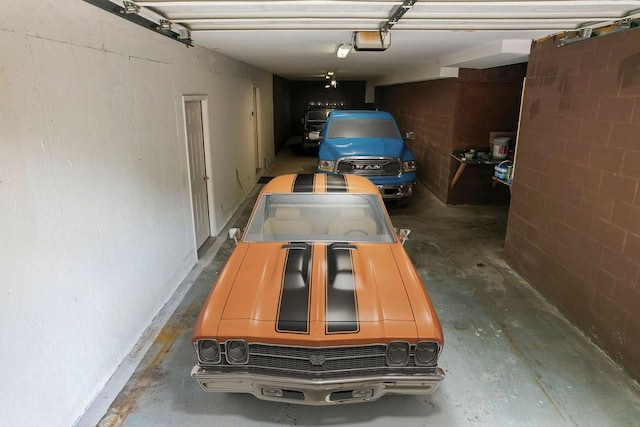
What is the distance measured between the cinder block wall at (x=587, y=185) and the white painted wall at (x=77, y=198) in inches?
173

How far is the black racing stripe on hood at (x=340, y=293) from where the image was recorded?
8.41 ft

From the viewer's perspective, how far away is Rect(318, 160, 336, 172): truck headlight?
7914mm

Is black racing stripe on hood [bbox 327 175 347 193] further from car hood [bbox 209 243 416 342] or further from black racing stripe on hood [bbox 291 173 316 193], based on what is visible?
car hood [bbox 209 243 416 342]

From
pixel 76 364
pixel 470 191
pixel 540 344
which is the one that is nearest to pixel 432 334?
pixel 540 344

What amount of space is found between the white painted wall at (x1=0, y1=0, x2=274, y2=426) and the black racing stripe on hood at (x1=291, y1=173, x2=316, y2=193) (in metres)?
1.48

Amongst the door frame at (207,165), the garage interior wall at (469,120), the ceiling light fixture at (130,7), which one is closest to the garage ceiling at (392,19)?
the ceiling light fixture at (130,7)

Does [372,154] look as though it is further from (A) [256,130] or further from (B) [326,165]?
(A) [256,130]

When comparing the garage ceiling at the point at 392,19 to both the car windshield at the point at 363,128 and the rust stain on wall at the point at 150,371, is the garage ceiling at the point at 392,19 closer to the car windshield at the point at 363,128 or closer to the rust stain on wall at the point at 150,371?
the rust stain on wall at the point at 150,371

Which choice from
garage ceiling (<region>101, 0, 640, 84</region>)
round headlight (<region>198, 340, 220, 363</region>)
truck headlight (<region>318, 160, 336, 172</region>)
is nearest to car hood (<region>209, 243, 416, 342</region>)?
round headlight (<region>198, 340, 220, 363</region>)

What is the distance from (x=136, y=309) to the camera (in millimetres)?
3764

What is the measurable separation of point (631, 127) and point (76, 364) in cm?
484

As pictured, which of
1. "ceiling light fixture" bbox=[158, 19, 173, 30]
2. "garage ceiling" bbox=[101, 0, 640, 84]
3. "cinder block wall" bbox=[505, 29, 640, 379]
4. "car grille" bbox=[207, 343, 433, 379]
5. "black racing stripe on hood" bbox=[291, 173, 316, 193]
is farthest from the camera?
"black racing stripe on hood" bbox=[291, 173, 316, 193]

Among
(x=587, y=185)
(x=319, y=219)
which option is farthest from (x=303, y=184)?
(x=587, y=185)

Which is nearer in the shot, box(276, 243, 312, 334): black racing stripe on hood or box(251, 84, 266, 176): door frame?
box(276, 243, 312, 334): black racing stripe on hood
